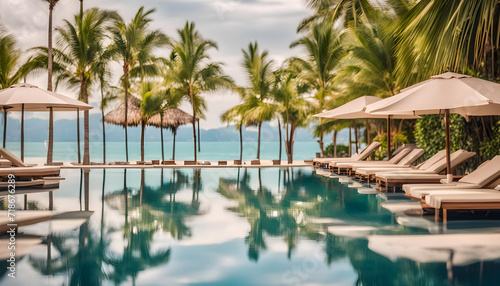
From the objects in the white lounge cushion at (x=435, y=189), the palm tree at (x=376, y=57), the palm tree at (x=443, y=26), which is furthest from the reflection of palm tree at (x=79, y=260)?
the palm tree at (x=376, y=57)

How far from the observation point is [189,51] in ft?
67.8

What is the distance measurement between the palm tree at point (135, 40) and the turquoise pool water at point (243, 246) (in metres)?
11.9

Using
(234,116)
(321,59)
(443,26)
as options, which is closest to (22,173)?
(443,26)

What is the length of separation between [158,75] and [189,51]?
2.34m

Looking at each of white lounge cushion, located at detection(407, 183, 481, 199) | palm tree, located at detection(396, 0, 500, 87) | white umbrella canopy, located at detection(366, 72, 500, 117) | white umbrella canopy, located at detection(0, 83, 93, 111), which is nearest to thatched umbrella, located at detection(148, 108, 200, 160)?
white umbrella canopy, located at detection(0, 83, 93, 111)

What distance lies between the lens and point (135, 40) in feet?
64.5

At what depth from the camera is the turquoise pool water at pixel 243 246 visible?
3957mm

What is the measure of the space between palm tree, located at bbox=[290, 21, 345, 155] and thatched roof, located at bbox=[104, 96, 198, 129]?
6.76 meters

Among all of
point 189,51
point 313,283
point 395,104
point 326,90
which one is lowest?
point 313,283

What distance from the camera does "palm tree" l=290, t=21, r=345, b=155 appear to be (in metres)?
19.6

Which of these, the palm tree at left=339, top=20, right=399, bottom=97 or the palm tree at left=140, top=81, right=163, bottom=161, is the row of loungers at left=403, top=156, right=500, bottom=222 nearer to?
the palm tree at left=339, top=20, right=399, bottom=97

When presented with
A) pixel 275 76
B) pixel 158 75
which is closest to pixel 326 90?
pixel 275 76

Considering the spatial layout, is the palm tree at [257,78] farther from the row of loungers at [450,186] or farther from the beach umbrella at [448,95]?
the beach umbrella at [448,95]

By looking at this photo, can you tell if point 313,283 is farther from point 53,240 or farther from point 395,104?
point 395,104
